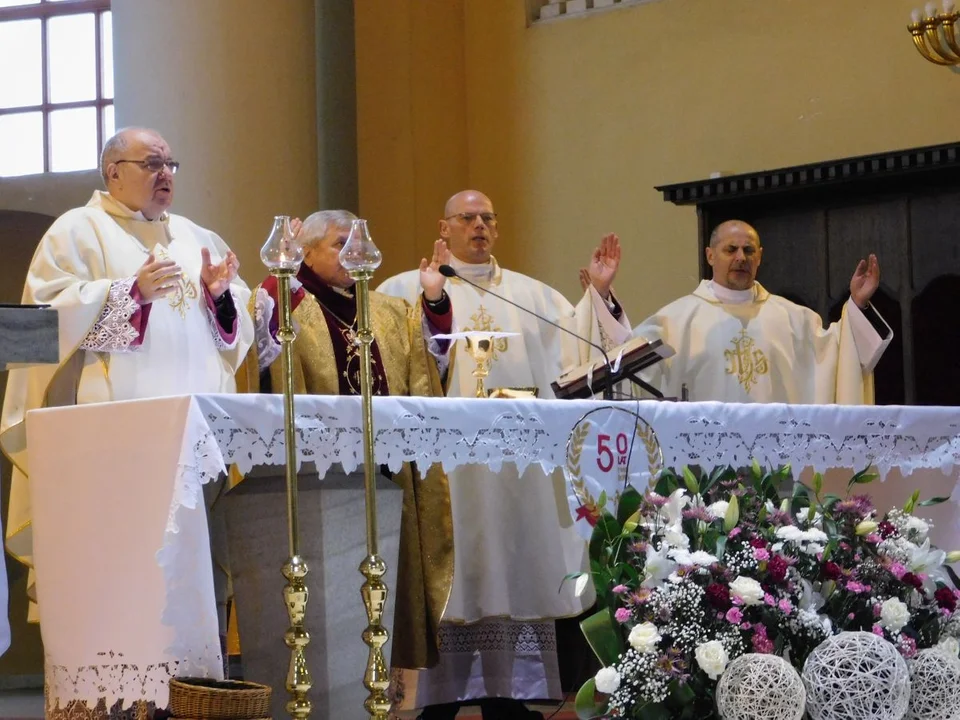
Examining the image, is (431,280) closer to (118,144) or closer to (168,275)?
(168,275)

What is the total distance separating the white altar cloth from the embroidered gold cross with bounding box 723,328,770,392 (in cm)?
227

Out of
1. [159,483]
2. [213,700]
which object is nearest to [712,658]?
[213,700]

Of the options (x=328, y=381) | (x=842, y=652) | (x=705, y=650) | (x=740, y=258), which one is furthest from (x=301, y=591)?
(x=740, y=258)

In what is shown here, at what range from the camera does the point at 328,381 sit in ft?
18.1

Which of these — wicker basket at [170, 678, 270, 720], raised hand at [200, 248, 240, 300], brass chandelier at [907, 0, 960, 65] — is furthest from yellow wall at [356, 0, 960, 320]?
wicker basket at [170, 678, 270, 720]

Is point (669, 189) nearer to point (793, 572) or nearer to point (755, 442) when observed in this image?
point (755, 442)

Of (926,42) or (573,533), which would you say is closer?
(573,533)

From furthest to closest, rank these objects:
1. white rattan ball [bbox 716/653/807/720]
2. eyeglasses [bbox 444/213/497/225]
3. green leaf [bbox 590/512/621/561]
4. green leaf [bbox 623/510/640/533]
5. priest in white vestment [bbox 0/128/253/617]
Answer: eyeglasses [bbox 444/213/497/225]
priest in white vestment [bbox 0/128/253/617]
green leaf [bbox 590/512/621/561]
green leaf [bbox 623/510/640/533]
white rattan ball [bbox 716/653/807/720]

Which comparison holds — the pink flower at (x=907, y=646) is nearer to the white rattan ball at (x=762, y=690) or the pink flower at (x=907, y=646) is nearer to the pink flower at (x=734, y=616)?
the white rattan ball at (x=762, y=690)

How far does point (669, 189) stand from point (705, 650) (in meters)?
5.36

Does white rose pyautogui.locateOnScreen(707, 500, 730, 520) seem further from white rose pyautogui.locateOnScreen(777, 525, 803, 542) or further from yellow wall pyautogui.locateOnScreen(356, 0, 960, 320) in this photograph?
yellow wall pyautogui.locateOnScreen(356, 0, 960, 320)

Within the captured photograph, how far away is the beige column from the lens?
8477 mm

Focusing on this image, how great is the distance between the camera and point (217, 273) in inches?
204

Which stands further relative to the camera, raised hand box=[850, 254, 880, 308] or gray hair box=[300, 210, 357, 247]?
raised hand box=[850, 254, 880, 308]
